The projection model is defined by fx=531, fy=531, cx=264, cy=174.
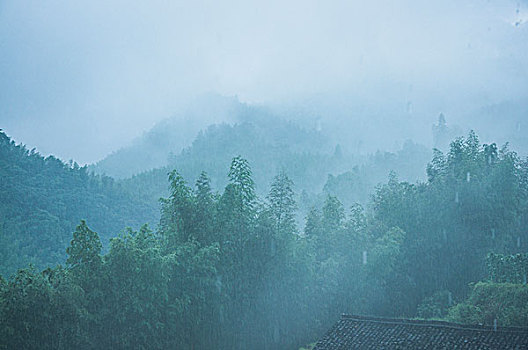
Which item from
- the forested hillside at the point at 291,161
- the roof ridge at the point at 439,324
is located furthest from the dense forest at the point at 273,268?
the forested hillside at the point at 291,161

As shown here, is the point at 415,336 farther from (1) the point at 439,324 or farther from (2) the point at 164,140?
(2) the point at 164,140

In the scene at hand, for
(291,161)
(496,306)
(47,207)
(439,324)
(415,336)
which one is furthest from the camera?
(291,161)

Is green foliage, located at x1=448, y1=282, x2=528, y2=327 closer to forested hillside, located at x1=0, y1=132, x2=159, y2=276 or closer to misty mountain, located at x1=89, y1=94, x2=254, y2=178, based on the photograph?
forested hillside, located at x1=0, y1=132, x2=159, y2=276

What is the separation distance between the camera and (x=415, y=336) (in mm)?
11578

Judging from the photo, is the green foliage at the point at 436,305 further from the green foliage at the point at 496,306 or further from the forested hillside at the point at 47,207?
the forested hillside at the point at 47,207

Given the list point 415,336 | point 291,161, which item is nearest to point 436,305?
point 415,336

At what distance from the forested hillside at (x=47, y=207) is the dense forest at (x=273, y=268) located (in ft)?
1.04

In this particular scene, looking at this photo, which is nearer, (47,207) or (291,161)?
(47,207)

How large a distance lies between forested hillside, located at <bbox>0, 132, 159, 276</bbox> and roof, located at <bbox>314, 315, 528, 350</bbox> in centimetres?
1406

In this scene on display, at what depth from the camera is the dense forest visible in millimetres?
12984

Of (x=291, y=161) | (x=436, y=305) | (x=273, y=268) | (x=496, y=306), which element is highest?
(x=291, y=161)

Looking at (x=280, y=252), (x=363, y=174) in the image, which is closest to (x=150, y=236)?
(x=280, y=252)

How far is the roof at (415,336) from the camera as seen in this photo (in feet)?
35.2

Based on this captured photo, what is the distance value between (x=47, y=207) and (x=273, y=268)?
15.4 metres
